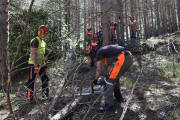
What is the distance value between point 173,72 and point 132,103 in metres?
2.41

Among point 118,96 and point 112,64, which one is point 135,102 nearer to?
point 118,96

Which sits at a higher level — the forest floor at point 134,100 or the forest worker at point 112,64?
the forest worker at point 112,64

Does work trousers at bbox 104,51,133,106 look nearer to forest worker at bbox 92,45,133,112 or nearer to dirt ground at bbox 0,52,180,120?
forest worker at bbox 92,45,133,112

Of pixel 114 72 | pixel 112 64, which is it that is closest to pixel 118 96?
pixel 114 72

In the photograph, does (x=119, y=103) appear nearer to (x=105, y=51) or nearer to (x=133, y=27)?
(x=105, y=51)

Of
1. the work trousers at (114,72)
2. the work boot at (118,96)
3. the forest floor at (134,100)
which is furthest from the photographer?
the work boot at (118,96)

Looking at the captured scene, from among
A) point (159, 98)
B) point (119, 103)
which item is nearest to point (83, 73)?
point (119, 103)

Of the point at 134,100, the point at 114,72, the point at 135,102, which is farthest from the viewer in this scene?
the point at 134,100

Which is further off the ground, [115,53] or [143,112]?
[115,53]

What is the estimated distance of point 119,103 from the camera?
3.29 m

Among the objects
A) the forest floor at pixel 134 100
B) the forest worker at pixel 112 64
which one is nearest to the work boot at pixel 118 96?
the forest floor at pixel 134 100

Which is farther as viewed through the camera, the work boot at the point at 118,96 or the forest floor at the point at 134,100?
the work boot at the point at 118,96

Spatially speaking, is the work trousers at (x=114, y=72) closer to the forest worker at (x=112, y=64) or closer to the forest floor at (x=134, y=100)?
the forest worker at (x=112, y=64)

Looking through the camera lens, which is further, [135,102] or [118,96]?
[118,96]
